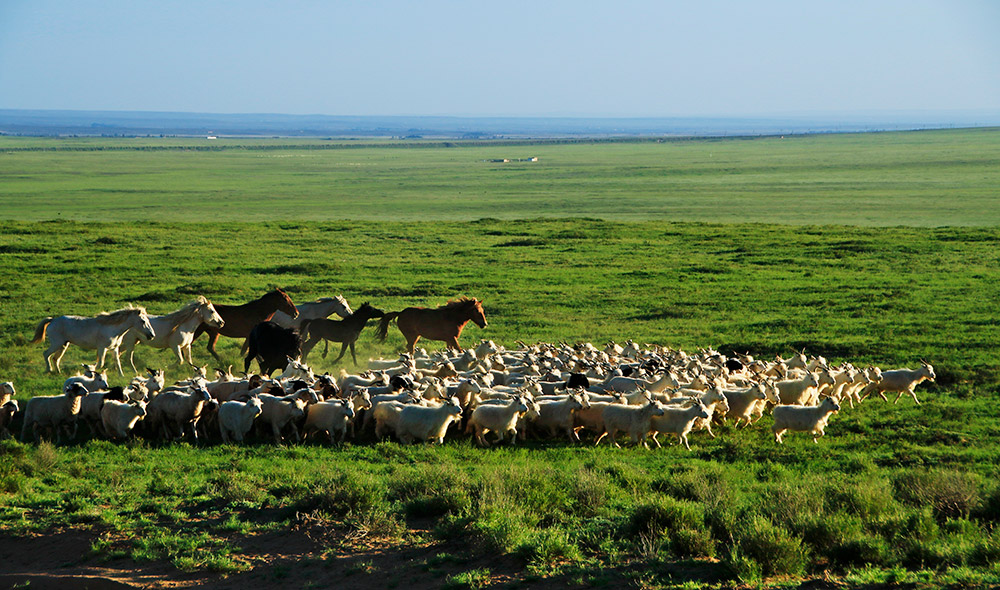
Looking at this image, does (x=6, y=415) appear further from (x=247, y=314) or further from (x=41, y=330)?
(x=247, y=314)

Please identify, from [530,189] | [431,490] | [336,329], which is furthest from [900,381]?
[530,189]

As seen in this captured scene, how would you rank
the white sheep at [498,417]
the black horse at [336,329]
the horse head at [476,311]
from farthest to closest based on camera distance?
the horse head at [476,311], the black horse at [336,329], the white sheep at [498,417]

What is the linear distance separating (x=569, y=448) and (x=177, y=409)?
5234 millimetres

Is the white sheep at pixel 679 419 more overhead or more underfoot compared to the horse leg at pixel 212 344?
more overhead

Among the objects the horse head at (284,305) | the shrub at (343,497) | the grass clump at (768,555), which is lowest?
the horse head at (284,305)

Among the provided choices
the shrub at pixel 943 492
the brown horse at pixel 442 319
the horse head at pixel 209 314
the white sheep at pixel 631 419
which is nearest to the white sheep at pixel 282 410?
the white sheep at pixel 631 419

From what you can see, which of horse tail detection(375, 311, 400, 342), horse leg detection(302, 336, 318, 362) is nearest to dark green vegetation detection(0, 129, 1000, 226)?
horse tail detection(375, 311, 400, 342)

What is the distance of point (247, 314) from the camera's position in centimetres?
1919

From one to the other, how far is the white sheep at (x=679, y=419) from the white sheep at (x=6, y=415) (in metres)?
8.59

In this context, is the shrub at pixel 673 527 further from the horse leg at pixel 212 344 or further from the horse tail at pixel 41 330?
Result: the horse tail at pixel 41 330

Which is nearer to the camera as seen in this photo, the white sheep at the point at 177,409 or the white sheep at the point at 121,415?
the white sheep at the point at 121,415

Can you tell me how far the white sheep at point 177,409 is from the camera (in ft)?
40.8

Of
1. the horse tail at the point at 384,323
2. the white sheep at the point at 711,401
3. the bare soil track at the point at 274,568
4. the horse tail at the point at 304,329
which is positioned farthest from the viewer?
the horse tail at the point at 384,323

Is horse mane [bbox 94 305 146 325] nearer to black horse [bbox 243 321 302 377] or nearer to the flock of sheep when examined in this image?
black horse [bbox 243 321 302 377]
